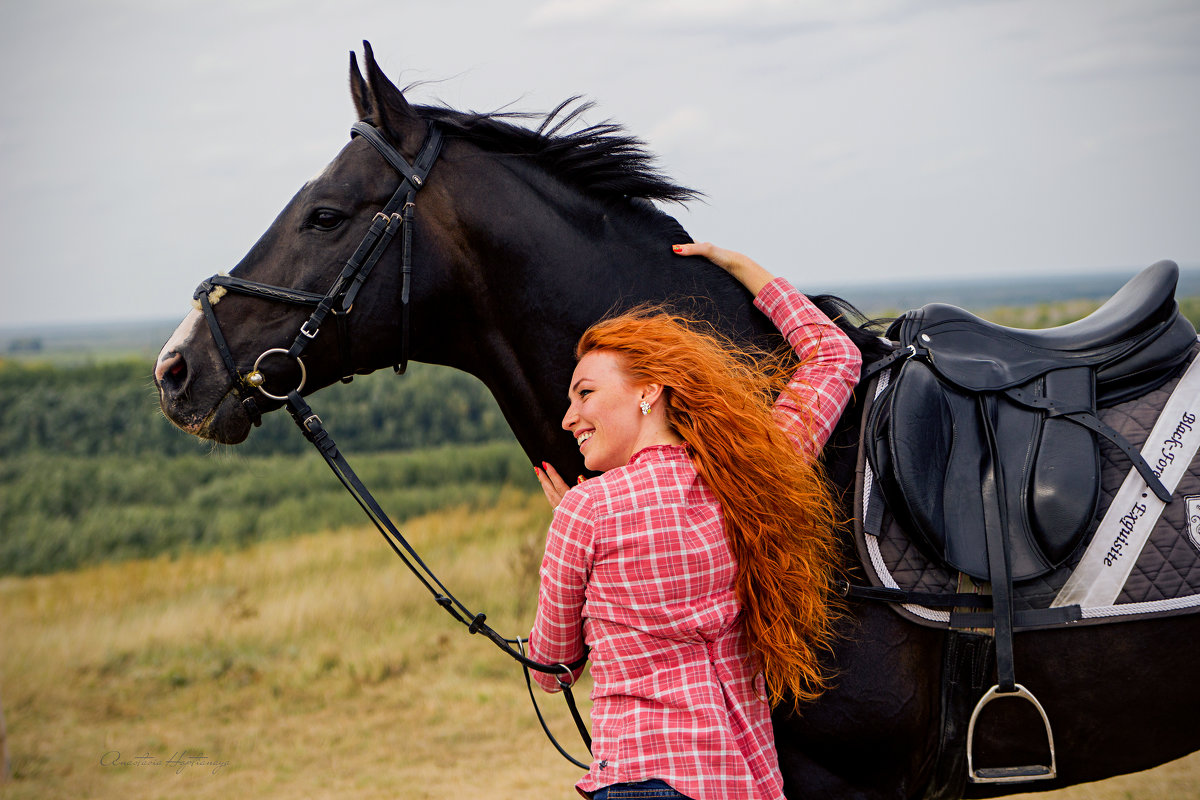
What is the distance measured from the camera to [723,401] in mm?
1626

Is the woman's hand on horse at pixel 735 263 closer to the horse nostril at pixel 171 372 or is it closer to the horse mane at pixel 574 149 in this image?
the horse mane at pixel 574 149

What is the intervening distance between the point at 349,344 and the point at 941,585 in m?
1.64

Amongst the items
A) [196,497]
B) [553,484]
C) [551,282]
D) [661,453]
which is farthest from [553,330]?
[196,497]

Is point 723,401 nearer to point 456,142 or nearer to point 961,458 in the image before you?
point 961,458

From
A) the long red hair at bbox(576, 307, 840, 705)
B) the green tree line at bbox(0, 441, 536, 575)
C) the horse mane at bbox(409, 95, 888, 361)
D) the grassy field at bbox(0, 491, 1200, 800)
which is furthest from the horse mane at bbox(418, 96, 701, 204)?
the green tree line at bbox(0, 441, 536, 575)

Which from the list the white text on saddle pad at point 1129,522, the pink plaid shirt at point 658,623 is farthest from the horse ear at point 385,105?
the white text on saddle pad at point 1129,522

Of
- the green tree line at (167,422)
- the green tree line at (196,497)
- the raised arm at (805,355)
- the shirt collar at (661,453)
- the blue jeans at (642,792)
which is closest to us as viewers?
the blue jeans at (642,792)

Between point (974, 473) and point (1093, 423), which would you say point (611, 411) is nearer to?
point (974, 473)

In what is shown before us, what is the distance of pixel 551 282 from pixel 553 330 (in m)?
0.13

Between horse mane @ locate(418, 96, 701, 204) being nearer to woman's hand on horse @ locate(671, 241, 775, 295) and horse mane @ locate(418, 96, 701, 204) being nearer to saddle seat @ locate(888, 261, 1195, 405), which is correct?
woman's hand on horse @ locate(671, 241, 775, 295)

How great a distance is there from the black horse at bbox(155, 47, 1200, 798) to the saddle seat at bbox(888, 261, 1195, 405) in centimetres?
20

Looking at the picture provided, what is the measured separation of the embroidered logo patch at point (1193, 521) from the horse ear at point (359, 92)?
2.37 m

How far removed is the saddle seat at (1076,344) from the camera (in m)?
2.05

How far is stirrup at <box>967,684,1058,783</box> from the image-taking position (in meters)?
1.87
